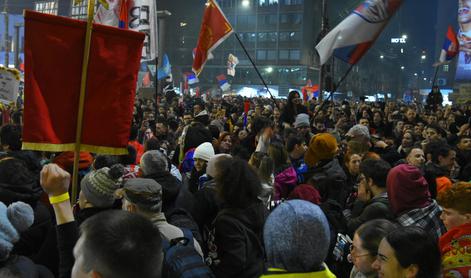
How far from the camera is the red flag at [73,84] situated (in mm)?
4145

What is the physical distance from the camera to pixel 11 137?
6.21 metres

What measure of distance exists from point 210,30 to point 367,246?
28.5 feet

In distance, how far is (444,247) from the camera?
3.39 m

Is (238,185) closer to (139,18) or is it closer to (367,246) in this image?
(367,246)

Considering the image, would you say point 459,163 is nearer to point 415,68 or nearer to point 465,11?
point 465,11

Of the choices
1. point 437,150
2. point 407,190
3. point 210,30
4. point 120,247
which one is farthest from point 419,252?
point 210,30

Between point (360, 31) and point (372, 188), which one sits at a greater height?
point (360, 31)

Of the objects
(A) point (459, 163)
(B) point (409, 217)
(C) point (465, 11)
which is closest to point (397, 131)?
(A) point (459, 163)

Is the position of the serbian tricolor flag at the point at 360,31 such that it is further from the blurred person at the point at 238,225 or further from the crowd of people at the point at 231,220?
the blurred person at the point at 238,225

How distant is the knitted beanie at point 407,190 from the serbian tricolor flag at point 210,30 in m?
7.34

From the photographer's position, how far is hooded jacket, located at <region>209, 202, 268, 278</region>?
12.0ft

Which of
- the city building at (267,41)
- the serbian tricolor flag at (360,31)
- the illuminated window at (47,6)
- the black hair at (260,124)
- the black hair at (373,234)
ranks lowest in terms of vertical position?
the black hair at (373,234)

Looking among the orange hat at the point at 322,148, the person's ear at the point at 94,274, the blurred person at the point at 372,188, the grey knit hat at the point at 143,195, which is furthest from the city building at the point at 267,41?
the person's ear at the point at 94,274

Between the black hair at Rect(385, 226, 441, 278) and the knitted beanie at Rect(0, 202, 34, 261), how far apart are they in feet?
6.76
